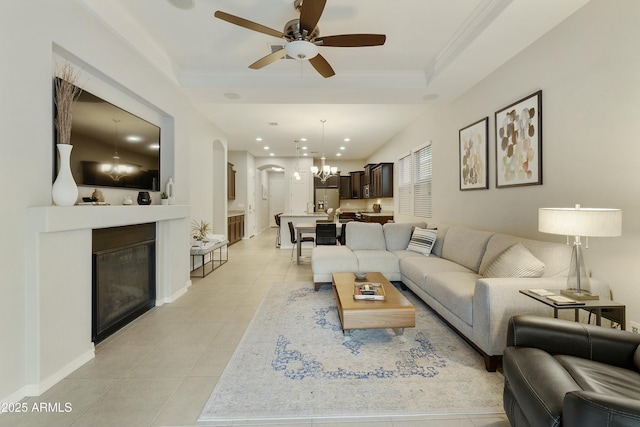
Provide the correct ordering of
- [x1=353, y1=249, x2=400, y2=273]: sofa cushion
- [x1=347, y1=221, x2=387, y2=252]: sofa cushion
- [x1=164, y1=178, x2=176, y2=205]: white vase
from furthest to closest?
[x1=347, y1=221, x2=387, y2=252]: sofa cushion
[x1=353, y1=249, x2=400, y2=273]: sofa cushion
[x1=164, y1=178, x2=176, y2=205]: white vase

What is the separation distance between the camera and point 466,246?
3.48 metres

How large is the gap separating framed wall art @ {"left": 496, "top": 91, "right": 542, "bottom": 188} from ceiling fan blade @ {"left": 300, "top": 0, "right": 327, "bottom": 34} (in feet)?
7.48

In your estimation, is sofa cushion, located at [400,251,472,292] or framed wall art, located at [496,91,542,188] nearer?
framed wall art, located at [496,91,542,188]

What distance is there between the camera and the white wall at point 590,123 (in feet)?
6.64

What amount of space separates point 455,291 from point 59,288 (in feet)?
10.4

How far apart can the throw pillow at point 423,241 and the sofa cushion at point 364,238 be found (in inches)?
18.3

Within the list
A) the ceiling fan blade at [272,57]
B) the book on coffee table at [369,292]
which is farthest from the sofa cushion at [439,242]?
the ceiling fan blade at [272,57]

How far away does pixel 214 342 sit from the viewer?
2.60 m

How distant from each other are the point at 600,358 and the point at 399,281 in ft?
8.69

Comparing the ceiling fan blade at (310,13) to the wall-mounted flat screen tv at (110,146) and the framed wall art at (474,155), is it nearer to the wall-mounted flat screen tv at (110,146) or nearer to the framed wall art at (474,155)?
the wall-mounted flat screen tv at (110,146)

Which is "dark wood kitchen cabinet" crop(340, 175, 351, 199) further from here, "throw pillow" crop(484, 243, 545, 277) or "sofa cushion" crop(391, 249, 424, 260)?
"throw pillow" crop(484, 243, 545, 277)

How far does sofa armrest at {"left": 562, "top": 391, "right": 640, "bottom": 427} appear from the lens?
0.91 m

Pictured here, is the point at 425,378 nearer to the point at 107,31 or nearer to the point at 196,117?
the point at 107,31

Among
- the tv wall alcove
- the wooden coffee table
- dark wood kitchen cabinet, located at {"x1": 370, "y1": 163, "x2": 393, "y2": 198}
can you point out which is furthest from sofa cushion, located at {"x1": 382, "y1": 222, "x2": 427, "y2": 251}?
the tv wall alcove
